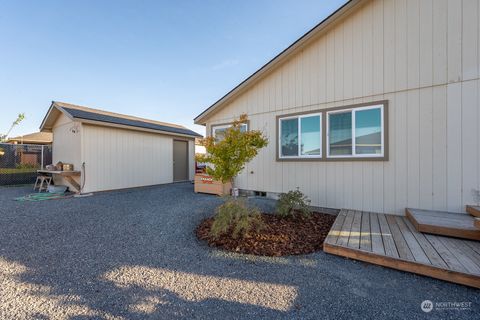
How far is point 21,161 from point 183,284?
1358 centimetres

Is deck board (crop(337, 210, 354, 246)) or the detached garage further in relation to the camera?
the detached garage

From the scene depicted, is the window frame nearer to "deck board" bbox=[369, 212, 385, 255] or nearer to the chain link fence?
"deck board" bbox=[369, 212, 385, 255]

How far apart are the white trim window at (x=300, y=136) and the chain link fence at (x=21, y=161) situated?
12383 mm

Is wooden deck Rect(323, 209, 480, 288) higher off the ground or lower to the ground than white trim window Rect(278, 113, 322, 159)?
lower

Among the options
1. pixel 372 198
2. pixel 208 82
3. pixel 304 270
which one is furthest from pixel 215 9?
pixel 304 270

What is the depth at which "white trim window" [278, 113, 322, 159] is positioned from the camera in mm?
5445

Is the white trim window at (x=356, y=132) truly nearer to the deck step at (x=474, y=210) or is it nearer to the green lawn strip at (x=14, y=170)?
the deck step at (x=474, y=210)

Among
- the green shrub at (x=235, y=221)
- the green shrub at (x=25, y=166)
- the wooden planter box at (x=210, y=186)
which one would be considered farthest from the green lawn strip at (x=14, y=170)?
the green shrub at (x=235, y=221)

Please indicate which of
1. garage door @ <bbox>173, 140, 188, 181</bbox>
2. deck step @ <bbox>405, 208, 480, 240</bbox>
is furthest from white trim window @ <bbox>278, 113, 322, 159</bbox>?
garage door @ <bbox>173, 140, 188, 181</bbox>

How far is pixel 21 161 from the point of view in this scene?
10.4 m

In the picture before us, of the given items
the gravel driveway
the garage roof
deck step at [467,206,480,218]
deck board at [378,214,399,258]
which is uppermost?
the garage roof

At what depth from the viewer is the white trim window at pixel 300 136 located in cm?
545

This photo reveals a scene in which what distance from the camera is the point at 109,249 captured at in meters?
3.17

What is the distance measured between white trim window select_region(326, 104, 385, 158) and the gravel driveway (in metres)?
2.95
